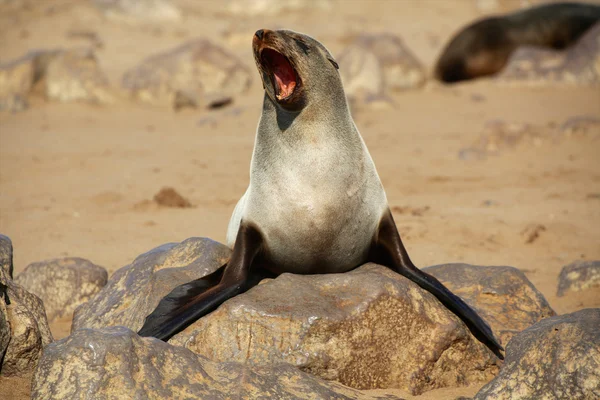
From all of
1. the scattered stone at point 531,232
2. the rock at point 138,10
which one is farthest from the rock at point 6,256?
the rock at point 138,10

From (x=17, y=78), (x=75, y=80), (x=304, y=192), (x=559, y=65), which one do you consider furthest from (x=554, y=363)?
(x=559, y=65)

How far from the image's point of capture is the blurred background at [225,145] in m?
7.16

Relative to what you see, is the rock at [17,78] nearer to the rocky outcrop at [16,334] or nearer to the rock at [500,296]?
the rocky outcrop at [16,334]

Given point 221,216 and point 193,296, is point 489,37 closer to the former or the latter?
point 221,216

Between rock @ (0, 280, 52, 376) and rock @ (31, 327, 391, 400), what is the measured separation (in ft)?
1.90

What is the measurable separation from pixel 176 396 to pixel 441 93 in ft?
36.6

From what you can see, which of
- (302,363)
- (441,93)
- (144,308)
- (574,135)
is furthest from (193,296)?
(441,93)

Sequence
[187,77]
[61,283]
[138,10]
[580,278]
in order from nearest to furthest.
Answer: [61,283]
[580,278]
[187,77]
[138,10]

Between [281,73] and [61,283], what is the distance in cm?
215

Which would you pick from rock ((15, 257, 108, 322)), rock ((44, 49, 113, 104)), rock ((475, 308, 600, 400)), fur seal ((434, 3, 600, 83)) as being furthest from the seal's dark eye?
fur seal ((434, 3, 600, 83))

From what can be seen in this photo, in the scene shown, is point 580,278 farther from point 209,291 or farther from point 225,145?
point 225,145

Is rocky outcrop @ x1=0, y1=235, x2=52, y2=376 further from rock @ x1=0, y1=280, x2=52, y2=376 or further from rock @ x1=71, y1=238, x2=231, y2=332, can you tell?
rock @ x1=71, y1=238, x2=231, y2=332

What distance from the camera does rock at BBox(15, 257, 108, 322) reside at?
17.6 ft

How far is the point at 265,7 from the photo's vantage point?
1991 centimetres
